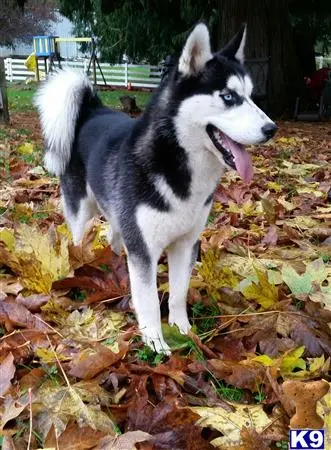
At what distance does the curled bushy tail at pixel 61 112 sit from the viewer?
2.91m

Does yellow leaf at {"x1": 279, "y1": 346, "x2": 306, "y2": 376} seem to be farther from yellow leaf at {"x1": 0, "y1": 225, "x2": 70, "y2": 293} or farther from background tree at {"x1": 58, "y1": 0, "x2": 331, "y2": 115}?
background tree at {"x1": 58, "y1": 0, "x2": 331, "y2": 115}

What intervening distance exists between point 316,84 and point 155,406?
10905mm

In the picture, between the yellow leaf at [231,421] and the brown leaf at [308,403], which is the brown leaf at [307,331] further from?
the brown leaf at [308,403]

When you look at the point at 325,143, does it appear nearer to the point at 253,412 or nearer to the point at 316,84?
the point at 316,84

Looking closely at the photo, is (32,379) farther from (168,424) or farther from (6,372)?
(168,424)

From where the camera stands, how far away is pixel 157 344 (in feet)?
6.77

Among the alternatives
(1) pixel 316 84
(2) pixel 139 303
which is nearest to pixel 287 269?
(2) pixel 139 303

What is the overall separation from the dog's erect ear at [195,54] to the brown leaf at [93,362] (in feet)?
3.53

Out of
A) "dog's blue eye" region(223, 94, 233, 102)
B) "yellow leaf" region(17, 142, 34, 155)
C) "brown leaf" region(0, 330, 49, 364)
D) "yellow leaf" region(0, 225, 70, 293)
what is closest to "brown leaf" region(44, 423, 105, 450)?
"brown leaf" region(0, 330, 49, 364)

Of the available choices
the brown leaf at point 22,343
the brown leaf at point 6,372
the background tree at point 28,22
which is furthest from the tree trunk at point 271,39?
the background tree at point 28,22

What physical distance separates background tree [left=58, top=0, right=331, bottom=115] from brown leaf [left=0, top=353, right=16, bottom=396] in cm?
844

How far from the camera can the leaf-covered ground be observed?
4.88ft

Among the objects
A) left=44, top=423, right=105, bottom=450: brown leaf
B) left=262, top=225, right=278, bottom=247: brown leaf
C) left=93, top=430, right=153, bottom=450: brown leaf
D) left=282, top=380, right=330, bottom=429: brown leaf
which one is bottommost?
left=262, top=225, right=278, bottom=247: brown leaf

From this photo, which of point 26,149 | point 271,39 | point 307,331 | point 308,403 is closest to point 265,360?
point 307,331
